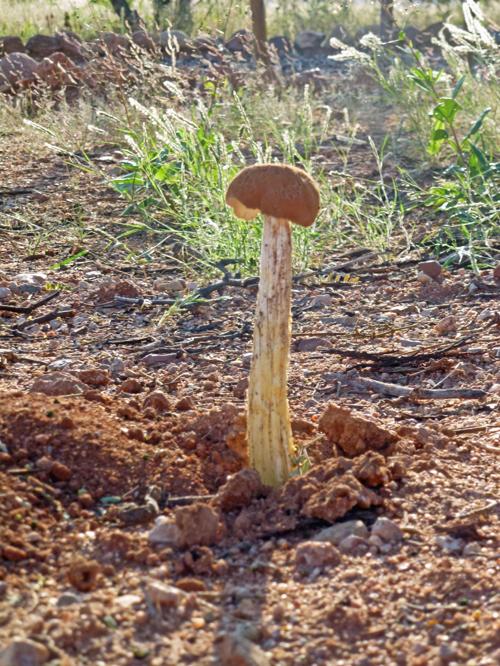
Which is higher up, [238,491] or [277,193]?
→ [277,193]

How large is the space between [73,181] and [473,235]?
9.45 ft

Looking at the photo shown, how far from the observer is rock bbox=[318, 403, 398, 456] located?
122 inches

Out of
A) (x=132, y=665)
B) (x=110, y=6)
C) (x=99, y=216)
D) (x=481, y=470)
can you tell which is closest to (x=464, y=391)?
(x=481, y=470)

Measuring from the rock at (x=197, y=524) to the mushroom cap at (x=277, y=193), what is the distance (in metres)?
0.76

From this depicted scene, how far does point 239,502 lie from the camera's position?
9.15 feet

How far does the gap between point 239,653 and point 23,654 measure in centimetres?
42

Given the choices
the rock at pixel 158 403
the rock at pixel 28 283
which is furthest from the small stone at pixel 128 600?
the rock at pixel 28 283

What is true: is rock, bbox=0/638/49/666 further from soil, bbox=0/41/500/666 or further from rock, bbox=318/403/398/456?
rock, bbox=318/403/398/456

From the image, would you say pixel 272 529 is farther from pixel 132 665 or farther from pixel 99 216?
pixel 99 216

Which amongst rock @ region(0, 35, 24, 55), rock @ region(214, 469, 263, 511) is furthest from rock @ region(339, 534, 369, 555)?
rock @ region(0, 35, 24, 55)

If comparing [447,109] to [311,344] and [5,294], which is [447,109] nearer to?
[311,344]

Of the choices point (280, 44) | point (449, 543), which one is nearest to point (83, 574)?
point (449, 543)

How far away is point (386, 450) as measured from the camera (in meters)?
3.12

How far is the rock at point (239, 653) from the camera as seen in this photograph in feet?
6.84
